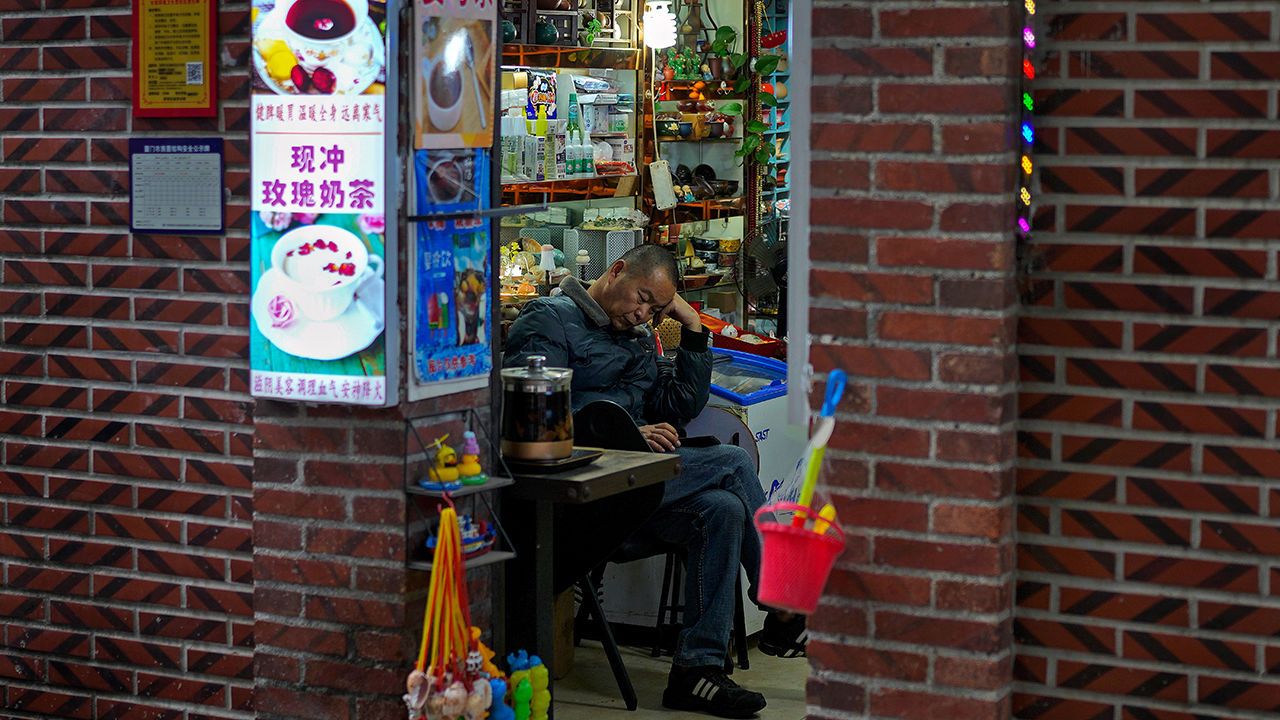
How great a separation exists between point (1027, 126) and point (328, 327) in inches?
64.0

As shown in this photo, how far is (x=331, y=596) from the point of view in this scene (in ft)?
12.8

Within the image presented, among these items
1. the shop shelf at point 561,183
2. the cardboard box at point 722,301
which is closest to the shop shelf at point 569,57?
the shop shelf at point 561,183

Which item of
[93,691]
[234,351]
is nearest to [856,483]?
[234,351]

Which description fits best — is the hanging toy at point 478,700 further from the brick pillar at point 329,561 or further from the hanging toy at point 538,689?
the hanging toy at point 538,689

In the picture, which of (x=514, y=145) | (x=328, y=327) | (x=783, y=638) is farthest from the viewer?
(x=514, y=145)

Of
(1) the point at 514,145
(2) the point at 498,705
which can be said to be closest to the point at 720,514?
(2) the point at 498,705

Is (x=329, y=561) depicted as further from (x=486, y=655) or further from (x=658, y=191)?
(x=658, y=191)

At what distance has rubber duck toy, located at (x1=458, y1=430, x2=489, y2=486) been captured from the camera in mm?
3889

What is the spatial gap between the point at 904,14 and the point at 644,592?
336 centimetres

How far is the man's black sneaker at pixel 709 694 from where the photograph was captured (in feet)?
17.8

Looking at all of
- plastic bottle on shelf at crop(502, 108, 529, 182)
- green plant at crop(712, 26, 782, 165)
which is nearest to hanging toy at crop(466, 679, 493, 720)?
plastic bottle on shelf at crop(502, 108, 529, 182)

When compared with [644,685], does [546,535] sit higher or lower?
higher

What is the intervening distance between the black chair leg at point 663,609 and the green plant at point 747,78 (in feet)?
13.1

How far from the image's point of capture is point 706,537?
18.5 feet
